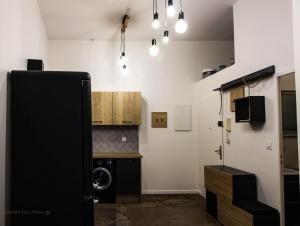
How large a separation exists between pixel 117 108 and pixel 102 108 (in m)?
0.33

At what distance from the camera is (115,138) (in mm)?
6980

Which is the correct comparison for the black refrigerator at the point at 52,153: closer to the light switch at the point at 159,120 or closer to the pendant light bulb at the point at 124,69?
the pendant light bulb at the point at 124,69

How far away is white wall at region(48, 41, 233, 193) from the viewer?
23.1 feet

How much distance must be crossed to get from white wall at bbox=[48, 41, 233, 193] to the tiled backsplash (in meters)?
0.19

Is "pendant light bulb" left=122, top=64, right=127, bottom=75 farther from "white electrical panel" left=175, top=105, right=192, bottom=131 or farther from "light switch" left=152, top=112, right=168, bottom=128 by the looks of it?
"white electrical panel" left=175, top=105, right=192, bottom=131

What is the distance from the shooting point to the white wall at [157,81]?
7035 millimetres

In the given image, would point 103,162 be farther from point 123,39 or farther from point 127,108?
point 123,39

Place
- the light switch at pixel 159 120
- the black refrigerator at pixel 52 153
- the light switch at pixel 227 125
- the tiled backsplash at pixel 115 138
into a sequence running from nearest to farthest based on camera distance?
1. the black refrigerator at pixel 52 153
2. the light switch at pixel 227 125
3. the tiled backsplash at pixel 115 138
4. the light switch at pixel 159 120

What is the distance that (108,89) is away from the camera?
7.07 meters

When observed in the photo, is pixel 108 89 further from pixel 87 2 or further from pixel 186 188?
pixel 186 188

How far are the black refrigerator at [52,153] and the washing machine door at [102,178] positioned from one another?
12.4 ft

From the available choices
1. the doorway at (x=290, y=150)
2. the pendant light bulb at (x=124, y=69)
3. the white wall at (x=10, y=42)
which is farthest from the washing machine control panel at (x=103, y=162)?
the doorway at (x=290, y=150)

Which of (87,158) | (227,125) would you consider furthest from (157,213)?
(87,158)

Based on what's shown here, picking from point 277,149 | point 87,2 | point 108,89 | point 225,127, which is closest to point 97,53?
point 108,89
